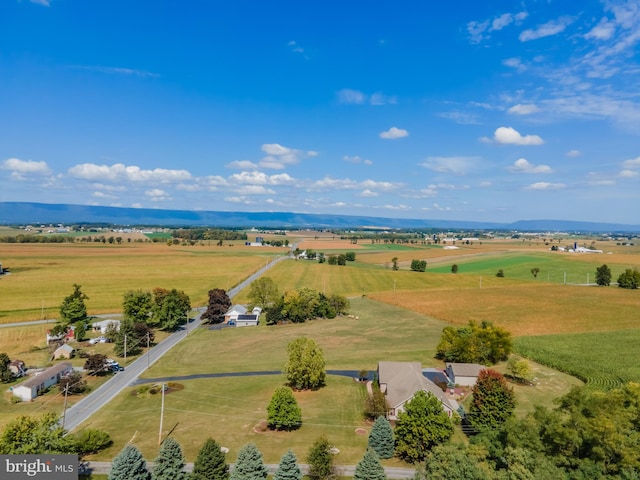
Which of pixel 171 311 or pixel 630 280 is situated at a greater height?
pixel 630 280

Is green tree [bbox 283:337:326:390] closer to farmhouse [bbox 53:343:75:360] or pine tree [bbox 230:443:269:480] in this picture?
pine tree [bbox 230:443:269:480]

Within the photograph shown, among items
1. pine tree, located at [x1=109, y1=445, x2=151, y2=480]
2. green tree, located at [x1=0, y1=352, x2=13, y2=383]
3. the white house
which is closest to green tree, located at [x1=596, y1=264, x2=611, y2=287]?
the white house

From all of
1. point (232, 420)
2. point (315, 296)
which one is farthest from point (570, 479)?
point (315, 296)

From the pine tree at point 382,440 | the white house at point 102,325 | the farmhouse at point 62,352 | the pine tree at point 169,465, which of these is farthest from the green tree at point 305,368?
the white house at point 102,325

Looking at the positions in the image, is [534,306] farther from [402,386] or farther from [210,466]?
[210,466]

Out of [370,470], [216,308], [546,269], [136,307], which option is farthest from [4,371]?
[546,269]

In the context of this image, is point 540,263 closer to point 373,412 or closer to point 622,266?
point 622,266

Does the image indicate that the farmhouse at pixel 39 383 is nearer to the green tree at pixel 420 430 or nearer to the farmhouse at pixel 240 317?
the farmhouse at pixel 240 317
